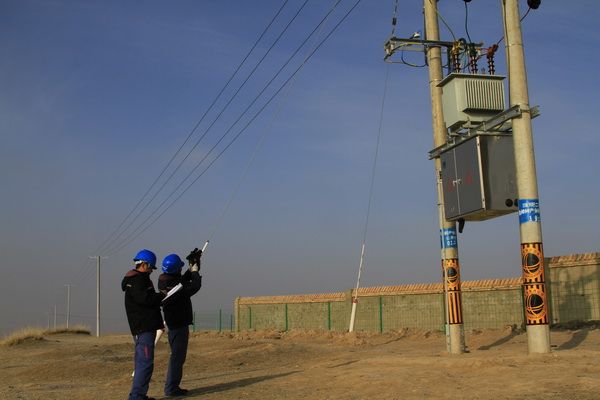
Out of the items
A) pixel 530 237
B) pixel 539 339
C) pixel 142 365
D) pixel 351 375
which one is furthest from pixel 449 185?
pixel 142 365

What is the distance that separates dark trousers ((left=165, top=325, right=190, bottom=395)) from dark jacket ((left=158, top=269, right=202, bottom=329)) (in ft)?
0.37

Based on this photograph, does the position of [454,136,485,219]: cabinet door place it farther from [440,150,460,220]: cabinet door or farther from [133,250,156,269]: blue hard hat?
[133,250,156,269]: blue hard hat

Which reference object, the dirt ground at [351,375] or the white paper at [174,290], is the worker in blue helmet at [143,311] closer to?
the white paper at [174,290]

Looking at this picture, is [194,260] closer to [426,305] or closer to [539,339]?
[539,339]

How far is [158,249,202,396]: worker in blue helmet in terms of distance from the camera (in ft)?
30.7

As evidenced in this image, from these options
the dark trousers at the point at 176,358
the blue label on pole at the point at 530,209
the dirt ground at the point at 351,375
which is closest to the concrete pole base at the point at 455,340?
the dirt ground at the point at 351,375

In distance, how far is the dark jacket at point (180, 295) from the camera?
30.8ft

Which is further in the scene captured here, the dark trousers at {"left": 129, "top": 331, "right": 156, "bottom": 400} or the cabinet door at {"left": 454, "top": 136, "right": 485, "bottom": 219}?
the cabinet door at {"left": 454, "top": 136, "right": 485, "bottom": 219}

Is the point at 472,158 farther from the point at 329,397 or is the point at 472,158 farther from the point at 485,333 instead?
the point at 485,333

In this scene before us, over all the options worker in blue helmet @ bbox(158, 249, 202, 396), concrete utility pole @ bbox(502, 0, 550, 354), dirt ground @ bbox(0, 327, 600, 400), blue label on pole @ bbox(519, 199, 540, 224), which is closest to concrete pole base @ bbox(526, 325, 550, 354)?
concrete utility pole @ bbox(502, 0, 550, 354)

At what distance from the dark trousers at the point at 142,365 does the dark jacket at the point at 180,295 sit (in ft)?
2.26

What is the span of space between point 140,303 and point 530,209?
7151 mm

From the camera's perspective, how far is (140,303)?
8664 mm

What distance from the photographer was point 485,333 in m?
18.8
